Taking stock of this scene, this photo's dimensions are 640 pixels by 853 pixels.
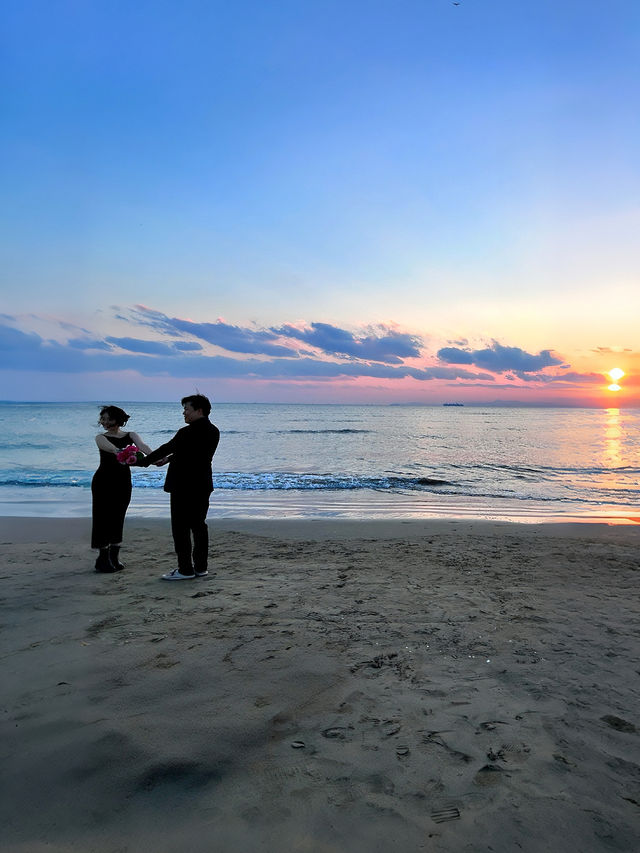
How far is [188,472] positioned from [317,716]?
333 centimetres

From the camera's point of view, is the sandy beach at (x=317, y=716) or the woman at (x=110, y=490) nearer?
the sandy beach at (x=317, y=716)

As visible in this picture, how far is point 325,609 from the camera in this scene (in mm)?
4805

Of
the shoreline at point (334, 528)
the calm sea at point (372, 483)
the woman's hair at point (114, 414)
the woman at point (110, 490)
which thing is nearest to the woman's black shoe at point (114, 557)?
the woman at point (110, 490)

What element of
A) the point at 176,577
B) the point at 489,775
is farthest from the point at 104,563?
the point at 489,775

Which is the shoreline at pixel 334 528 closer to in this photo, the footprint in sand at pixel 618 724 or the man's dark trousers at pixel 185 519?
the man's dark trousers at pixel 185 519

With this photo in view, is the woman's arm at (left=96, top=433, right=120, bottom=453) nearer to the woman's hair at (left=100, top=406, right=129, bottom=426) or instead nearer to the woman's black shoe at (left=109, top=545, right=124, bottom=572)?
the woman's hair at (left=100, top=406, right=129, bottom=426)

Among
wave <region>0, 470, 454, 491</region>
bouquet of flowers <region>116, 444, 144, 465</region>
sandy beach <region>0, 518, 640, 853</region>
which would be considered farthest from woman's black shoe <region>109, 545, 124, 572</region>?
wave <region>0, 470, 454, 491</region>

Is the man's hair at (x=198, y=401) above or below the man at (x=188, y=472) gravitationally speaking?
above

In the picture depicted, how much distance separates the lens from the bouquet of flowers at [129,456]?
19.0 ft

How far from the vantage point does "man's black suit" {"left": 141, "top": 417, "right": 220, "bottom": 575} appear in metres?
5.72

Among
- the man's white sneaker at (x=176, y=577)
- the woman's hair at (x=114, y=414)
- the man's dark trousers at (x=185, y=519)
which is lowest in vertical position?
the man's white sneaker at (x=176, y=577)

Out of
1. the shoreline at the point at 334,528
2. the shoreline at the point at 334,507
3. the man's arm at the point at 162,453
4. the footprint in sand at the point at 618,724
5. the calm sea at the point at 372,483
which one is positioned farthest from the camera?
the calm sea at the point at 372,483

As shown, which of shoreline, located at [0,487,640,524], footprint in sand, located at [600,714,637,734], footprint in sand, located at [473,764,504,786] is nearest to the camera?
footprint in sand, located at [473,764,504,786]

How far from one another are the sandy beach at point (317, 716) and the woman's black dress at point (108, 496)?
1.76 ft
